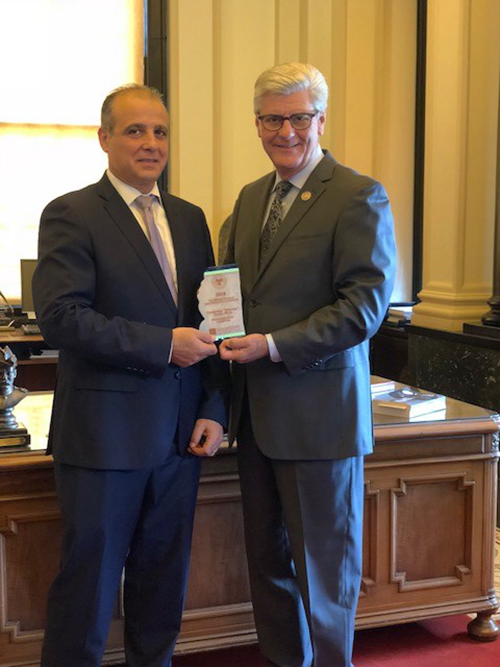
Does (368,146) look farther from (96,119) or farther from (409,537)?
(409,537)

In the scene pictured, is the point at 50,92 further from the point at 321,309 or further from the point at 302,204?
the point at 321,309

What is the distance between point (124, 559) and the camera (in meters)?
2.39

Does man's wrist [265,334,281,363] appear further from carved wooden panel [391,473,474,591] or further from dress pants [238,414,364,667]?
carved wooden panel [391,473,474,591]

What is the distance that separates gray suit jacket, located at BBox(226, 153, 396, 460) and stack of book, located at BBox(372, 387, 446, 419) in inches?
27.1

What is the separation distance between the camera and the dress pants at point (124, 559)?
2.29 metres

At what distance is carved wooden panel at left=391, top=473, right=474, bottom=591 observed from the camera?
10.00 feet

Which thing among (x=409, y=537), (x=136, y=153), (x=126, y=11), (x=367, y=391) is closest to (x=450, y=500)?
(x=409, y=537)

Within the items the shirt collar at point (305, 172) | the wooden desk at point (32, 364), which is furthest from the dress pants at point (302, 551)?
the wooden desk at point (32, 364)

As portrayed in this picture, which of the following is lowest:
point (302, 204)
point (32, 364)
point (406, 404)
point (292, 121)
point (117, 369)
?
point (32, 364)

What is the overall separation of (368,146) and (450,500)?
4583mm

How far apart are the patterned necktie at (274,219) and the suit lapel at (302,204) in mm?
49

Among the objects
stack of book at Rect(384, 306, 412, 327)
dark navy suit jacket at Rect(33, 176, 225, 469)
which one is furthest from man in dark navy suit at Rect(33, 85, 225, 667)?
stack of book at Rect(384, 306, 412, 327)

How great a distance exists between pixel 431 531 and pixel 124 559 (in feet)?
3.92

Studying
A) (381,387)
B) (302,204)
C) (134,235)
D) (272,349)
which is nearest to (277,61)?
(381,387)
